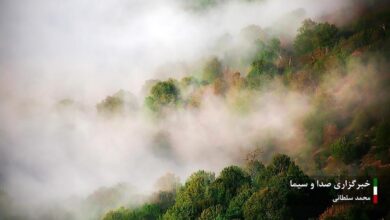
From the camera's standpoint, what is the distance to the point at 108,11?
64125mm

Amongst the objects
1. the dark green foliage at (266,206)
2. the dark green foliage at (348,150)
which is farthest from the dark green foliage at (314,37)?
the dark green foliage at (266,206)

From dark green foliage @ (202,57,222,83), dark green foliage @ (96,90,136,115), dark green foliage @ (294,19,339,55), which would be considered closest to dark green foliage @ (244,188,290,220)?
dark green foliage @ (294,19,339,55)

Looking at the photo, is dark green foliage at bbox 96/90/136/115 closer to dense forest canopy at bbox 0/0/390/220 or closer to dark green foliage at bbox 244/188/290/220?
dense forest canopy at bbox 0/0/390/220

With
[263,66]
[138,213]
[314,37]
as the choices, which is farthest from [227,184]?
[314,37]

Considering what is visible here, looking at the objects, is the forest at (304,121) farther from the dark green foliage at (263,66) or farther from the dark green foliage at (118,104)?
the dark green foliage at (118,104)

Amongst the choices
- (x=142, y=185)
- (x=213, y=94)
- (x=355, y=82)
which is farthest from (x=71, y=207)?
(x=355, y=82)

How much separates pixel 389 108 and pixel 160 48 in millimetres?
26559

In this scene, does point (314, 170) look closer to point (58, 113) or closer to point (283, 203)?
point (283, 203)

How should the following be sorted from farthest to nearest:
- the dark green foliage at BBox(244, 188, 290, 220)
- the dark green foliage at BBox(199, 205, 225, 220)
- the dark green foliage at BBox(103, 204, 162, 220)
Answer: the dark green foliage at BBox(103, 204, 162, 220) < the dark green foliage at BBox(199, 205, 225, 220) < the dark green foliage at BBox(244, 188, 290, 220)

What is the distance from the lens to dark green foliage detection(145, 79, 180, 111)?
5647 cm

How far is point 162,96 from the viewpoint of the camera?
5659 centimetres

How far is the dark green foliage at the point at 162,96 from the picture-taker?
56.5 m

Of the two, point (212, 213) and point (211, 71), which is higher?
point (211, 71)

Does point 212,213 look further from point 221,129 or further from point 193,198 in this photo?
point 221,129
